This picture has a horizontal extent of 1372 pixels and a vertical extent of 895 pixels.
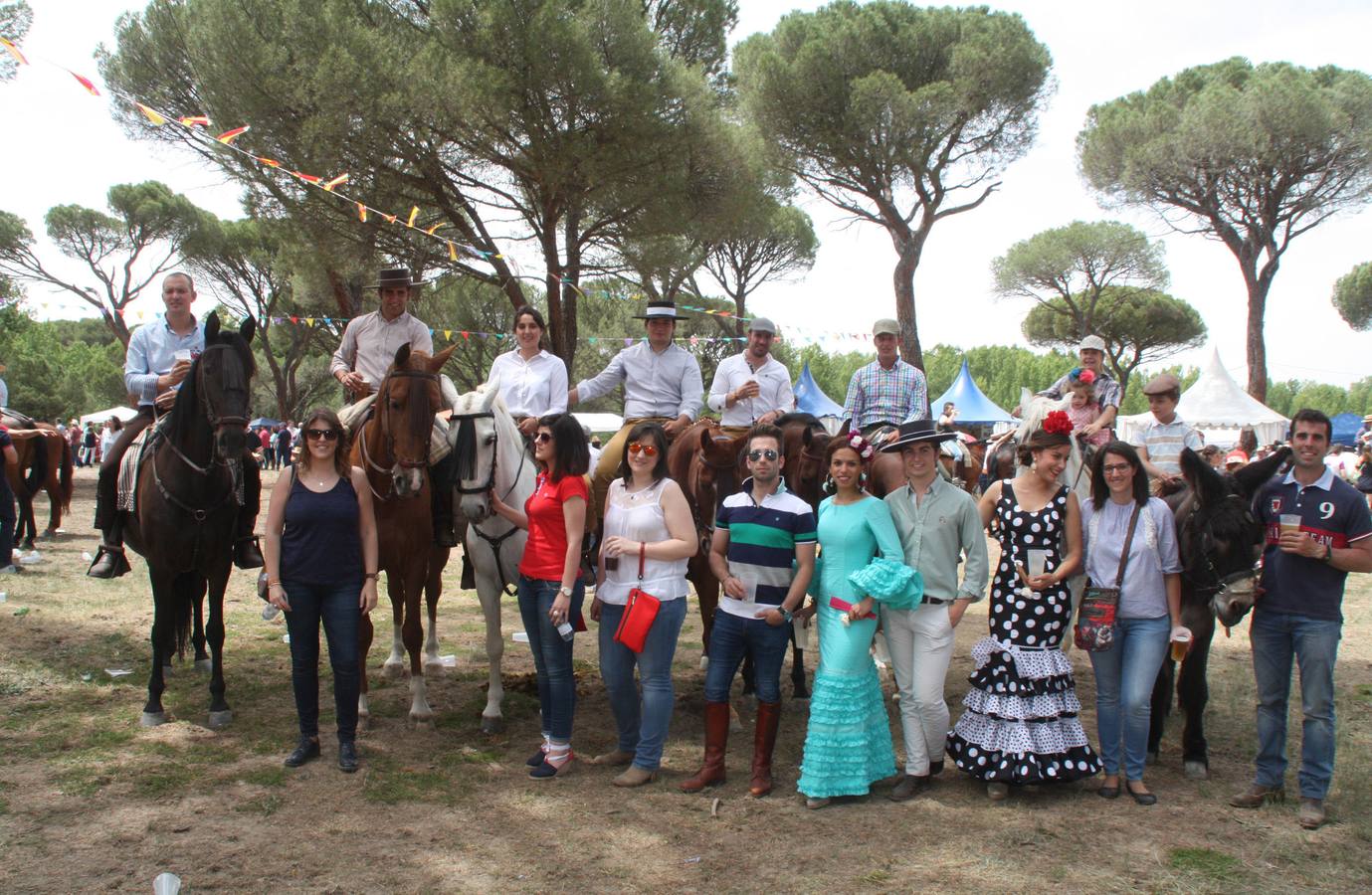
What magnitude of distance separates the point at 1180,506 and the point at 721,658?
2656mm

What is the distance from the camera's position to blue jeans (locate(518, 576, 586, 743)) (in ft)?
16.9

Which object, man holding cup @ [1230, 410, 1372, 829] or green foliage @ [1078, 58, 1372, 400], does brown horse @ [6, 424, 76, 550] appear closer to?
man holding cup @ [1230, 410, 1372, 829]

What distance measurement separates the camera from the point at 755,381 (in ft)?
23.7

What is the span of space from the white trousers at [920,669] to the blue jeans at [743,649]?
0.59 metres

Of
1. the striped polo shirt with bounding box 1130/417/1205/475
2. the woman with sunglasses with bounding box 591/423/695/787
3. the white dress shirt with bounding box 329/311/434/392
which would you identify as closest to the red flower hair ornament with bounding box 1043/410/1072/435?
the woman with sunglasses with bounding box 591/423/695/787

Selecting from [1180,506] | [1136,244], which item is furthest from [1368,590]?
[1136,244]

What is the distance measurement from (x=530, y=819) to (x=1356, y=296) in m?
60.0

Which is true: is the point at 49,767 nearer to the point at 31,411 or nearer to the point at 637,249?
the point at 637,249

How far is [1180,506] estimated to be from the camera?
17.0ft

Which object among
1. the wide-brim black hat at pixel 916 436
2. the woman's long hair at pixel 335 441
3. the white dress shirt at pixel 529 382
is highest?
the white dress shirt at pixel 529 382

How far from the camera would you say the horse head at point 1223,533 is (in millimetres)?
4703

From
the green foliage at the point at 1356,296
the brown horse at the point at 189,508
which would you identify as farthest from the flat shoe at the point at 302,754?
the green foliage at the point at 1356,296

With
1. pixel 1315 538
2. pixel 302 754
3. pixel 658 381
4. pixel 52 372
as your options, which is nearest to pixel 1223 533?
pixel 1315 538

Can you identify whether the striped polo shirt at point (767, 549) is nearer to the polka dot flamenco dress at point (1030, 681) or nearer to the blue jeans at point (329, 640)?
the polka dot flamenco dress at point (1030, 681)
